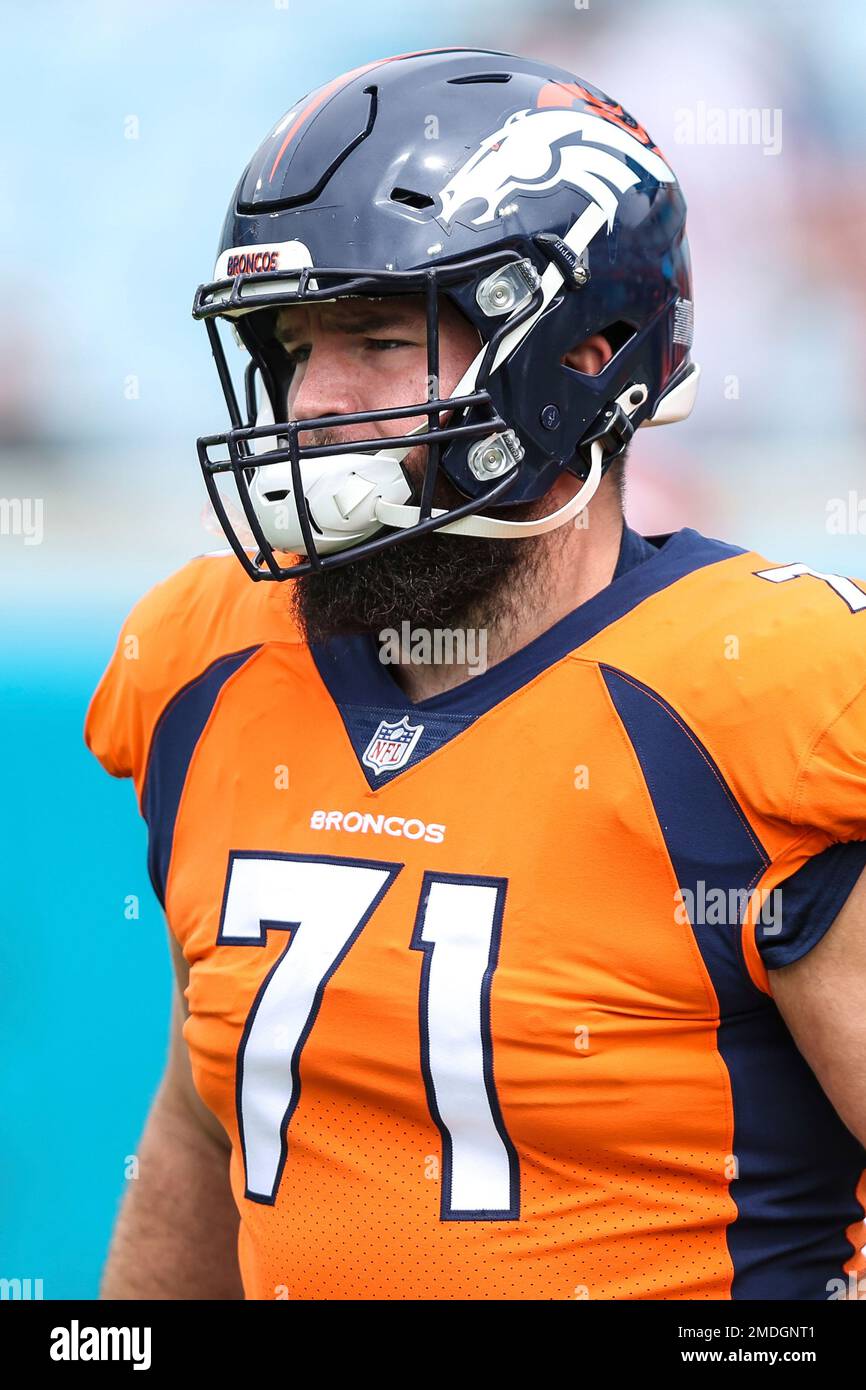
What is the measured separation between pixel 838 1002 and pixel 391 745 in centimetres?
41

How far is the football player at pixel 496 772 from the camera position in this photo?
1039 mm

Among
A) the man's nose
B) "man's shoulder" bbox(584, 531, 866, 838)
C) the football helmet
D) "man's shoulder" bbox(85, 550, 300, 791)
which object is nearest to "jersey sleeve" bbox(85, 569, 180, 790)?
"man's shoulder" bbox(85, 550, 300, 791)

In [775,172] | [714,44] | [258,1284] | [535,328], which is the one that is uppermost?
[714,44]

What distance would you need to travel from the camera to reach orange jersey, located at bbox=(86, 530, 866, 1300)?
3.40 feet

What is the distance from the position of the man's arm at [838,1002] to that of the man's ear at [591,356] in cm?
51

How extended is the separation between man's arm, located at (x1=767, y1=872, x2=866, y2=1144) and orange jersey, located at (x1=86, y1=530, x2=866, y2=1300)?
2 cm

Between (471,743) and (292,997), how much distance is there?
0.25m

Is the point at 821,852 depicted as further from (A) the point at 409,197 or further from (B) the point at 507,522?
(A) the point at 409,197

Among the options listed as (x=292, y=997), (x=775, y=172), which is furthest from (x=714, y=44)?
(x=292, y=997)

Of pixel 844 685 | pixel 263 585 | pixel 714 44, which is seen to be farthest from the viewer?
pixel 714 44

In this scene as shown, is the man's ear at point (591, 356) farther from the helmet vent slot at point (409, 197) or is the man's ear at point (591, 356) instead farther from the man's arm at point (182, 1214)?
the man's arm at point (182, 1214)

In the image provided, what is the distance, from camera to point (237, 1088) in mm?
1165

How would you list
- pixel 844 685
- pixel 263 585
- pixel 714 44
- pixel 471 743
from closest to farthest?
pixel 844 685
pixel 471 743
pixel 263 585
pixel 714 44

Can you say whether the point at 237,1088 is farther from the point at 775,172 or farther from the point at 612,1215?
the point at 775,172
